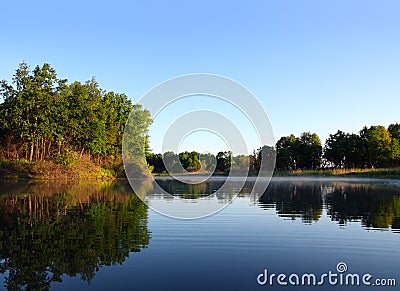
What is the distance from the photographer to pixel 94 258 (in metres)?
9.83

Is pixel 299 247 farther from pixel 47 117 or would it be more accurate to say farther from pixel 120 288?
pixel 47 117

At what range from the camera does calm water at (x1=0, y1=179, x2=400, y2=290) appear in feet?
27.3

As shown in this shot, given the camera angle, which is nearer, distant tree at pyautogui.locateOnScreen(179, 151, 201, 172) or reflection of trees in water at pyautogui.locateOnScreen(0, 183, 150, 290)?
reflection of trees in water at pyautogui.locateOnScreen(0, 183, 150, 290)

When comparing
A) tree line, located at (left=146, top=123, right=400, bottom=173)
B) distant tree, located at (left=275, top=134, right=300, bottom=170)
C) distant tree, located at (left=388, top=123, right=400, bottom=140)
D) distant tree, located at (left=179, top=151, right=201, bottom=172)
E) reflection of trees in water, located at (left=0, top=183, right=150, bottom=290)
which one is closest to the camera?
reflection of trees in water, located at (left=0, top=183, right=150, bottom=290)

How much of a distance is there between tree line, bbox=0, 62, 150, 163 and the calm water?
41015mm

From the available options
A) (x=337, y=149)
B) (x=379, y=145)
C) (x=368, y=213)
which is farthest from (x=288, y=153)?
(x=368, y=213)

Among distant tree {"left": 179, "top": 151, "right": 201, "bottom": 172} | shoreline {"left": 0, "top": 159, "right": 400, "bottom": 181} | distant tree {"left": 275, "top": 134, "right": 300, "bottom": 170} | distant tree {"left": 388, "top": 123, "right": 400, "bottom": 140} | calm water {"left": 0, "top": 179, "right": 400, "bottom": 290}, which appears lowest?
calm water {"left": 0, "top": 179, "right": 400, "bottom": 290}

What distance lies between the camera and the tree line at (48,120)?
55906 millimetres

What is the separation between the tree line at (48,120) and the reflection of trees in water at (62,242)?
40534 mm

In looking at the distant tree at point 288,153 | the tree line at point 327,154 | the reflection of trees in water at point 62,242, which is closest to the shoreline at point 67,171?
the tree line at point 327,154

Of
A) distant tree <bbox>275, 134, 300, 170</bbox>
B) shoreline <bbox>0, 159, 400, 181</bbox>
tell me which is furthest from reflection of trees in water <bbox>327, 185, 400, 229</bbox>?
distant tree <bbox>275, 134, 300, 170</bbox>

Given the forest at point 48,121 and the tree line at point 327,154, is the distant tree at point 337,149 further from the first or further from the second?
the forest at point 48,121

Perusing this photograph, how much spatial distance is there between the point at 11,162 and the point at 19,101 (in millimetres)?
9124

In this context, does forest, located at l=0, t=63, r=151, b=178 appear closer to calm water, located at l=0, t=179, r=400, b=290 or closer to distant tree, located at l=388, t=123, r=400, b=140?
calm water, located at l=0, t=179, r=400, b=290
